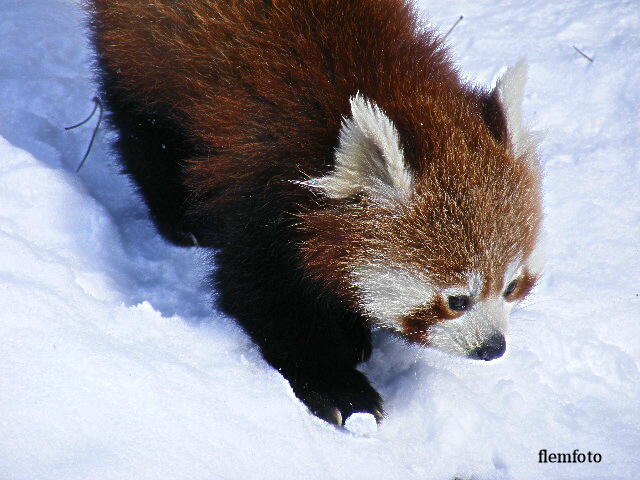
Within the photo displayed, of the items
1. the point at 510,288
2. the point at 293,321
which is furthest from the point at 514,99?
the point at 293,321

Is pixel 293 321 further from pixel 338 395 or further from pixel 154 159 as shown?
pixel 154 159

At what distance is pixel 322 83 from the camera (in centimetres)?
265

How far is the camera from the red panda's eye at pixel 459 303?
8.43 feet

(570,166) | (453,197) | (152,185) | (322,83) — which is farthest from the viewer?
(570,166)

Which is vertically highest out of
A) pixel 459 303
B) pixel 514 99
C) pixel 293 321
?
pixel 514 99

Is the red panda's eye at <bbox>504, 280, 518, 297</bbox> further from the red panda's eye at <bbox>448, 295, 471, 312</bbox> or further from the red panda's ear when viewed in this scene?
the red panda's ear

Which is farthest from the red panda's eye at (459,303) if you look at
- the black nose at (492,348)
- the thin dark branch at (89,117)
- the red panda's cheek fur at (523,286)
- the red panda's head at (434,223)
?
the thin dark branch at (89,117)

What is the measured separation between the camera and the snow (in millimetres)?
2281

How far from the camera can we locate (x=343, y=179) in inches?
96.7

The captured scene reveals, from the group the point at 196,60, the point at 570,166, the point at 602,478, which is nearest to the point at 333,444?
the point at 602,478

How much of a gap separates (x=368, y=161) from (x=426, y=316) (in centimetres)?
62

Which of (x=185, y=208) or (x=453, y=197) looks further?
(x=185, y=208)

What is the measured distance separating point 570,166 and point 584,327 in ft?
3.87

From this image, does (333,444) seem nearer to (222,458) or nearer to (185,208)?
(222,458)
